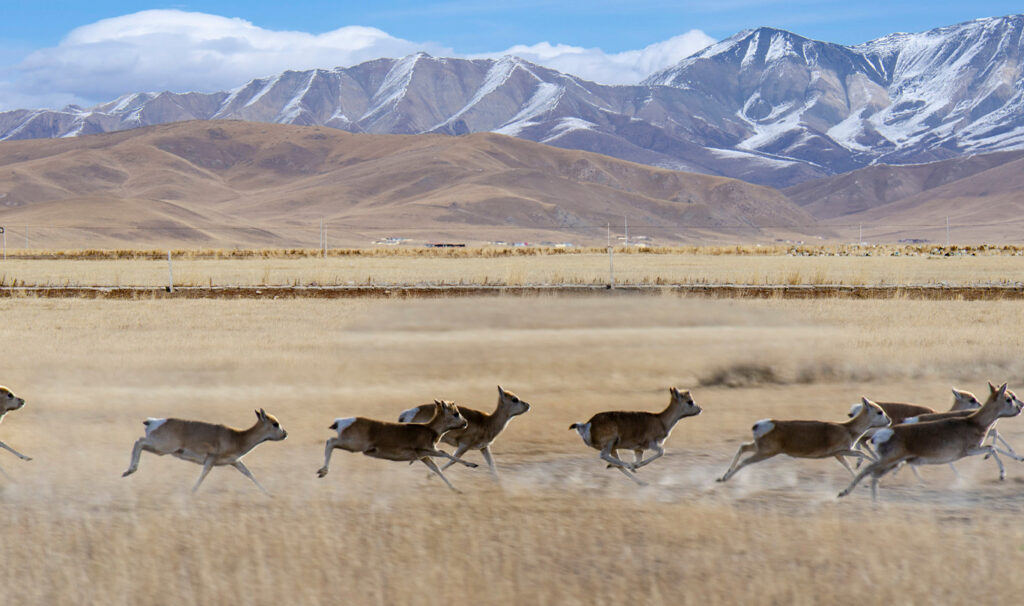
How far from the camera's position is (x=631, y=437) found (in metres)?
9.16

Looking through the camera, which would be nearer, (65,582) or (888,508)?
(65,582)

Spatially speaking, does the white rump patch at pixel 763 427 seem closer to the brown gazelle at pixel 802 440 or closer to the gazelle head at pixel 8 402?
the brown gazelle at pixel 802 440

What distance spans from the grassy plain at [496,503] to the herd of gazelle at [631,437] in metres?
0.39

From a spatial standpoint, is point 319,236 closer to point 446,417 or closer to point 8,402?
point 8,402

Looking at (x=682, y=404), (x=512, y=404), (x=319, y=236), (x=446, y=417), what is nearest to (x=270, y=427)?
(x=446, y=417)

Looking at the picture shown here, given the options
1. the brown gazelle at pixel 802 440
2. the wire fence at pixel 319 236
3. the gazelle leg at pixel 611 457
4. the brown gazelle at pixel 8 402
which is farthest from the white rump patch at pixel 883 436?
the wire fence at pixel 319 236

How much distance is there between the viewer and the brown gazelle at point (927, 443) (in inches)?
311

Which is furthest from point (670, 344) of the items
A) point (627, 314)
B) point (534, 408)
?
point (534, 408)

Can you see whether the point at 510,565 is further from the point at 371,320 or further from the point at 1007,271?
the point at 1007,271

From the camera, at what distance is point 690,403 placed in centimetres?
935

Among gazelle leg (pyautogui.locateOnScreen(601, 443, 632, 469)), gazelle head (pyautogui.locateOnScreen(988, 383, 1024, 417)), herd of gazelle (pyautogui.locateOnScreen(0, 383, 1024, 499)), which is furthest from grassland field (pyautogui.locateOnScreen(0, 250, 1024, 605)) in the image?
gazelle head (pyautogui.locateOnScreen(988, 383, 1024, 417))

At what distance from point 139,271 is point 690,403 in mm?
44990

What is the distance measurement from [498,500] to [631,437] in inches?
52.5

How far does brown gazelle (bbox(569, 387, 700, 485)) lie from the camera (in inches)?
354
